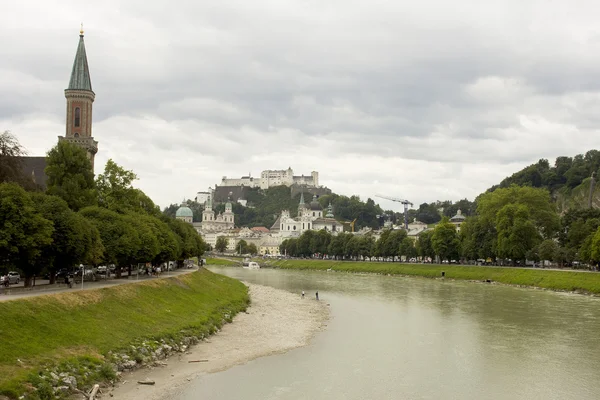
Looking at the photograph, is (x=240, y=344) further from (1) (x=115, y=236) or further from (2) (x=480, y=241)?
(2) (x=480, y=241)

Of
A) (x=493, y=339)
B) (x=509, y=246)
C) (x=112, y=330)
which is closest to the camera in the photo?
(x=112, y=330)

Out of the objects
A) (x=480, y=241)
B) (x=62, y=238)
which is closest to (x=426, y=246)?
(x=480, y=241)

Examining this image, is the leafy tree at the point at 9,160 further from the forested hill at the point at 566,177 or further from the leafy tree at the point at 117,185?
the forested hill at the point at 566,177

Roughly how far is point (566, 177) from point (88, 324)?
16495cm

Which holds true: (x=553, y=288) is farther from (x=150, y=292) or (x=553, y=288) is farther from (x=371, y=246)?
(x=371, y=246)

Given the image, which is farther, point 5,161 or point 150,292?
point 5,161

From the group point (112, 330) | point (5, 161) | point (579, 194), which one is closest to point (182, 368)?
point (112, 330)

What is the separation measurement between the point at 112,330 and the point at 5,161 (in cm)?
2383

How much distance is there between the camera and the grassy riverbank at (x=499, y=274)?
73.2m

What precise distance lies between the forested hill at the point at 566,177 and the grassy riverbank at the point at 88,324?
389 ft

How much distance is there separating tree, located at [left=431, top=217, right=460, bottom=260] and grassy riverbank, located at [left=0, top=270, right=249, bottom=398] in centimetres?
7076

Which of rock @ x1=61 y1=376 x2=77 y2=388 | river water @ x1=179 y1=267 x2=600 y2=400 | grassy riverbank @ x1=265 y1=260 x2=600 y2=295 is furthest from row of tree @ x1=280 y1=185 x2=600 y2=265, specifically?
rock @ x1=61 y1=376 x2=77 y2=388

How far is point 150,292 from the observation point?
4556cm

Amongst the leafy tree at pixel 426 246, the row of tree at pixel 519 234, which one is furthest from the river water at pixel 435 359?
the leafy tree at pixel 426 246
